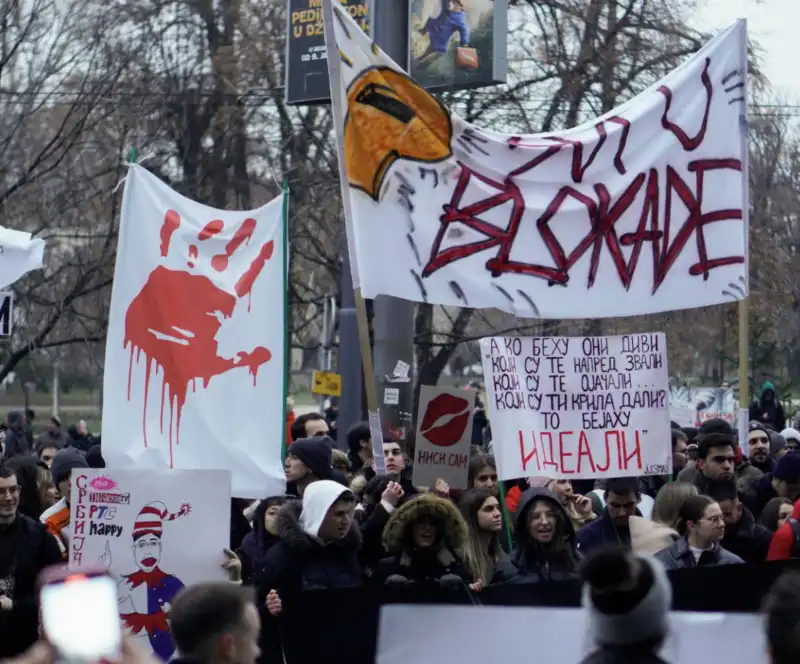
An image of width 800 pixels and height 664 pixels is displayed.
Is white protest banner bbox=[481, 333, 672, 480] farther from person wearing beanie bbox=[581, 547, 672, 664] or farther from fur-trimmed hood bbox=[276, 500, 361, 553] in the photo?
person wearing beanie bbox=[581, 547, 672, 664]

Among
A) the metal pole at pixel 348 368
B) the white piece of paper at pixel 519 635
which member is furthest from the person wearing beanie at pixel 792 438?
the white piece of paper at pixel 519 635

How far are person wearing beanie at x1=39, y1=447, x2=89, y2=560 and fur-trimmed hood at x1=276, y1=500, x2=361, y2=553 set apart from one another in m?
1.15

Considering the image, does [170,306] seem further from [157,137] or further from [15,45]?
[157,137]

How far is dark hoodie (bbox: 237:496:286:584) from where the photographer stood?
22.0ft

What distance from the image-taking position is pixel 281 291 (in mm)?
7637

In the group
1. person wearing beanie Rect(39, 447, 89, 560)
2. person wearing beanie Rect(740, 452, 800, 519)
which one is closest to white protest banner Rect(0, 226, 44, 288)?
person wearing beanie Rect(39, 447, 89, 560)

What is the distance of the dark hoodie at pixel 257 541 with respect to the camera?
22.0 feet

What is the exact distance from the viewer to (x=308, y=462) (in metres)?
7.34

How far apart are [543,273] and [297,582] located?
2396 millimetres

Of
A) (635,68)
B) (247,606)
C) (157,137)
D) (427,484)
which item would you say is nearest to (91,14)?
(157,137)

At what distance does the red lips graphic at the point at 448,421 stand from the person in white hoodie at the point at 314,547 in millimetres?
2454

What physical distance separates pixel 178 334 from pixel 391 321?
20.9ft

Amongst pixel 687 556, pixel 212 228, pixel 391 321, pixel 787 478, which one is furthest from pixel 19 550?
pixel 391 321

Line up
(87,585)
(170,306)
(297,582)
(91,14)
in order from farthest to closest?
(91,14), (170,306), (297,582), (87,585)
